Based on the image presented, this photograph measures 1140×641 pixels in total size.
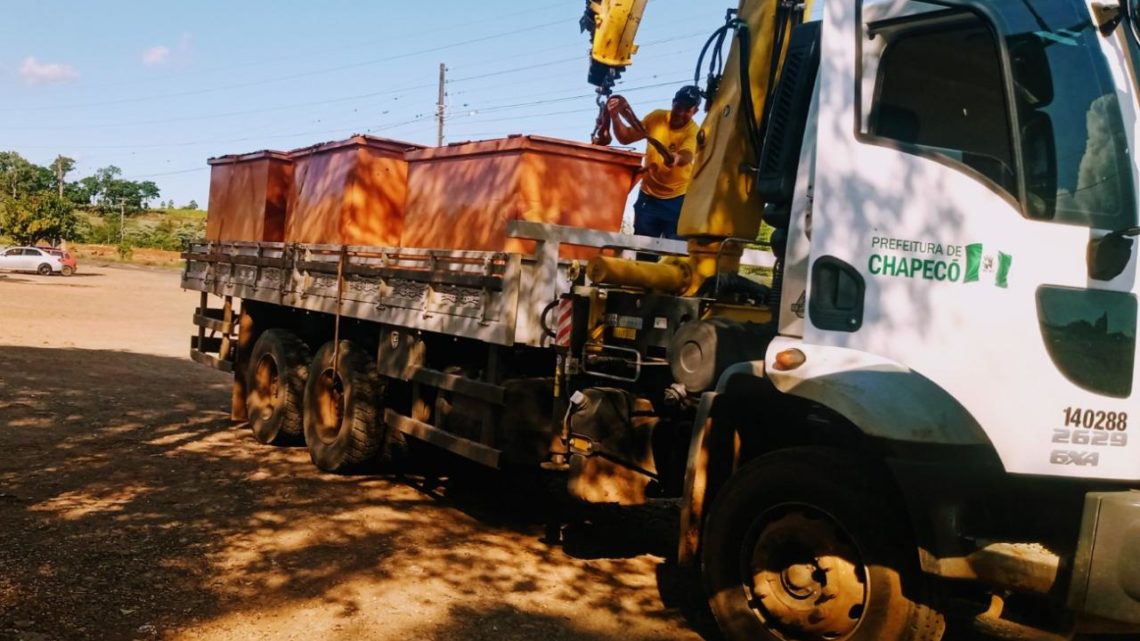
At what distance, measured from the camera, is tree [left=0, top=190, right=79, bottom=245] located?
55875mm

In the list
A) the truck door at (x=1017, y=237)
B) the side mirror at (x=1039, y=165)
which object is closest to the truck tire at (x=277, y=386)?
the truck door at (x=1017, y=237)

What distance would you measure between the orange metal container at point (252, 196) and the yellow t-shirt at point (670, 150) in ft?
13.8

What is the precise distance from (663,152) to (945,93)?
3091 mm

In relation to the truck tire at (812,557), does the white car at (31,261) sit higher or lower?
lower

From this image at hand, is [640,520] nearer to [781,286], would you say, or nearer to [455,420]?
[455,420]

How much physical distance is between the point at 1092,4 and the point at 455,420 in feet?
14.8

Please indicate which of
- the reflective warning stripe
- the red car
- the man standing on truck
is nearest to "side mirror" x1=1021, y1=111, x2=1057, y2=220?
the reflective warning stripe

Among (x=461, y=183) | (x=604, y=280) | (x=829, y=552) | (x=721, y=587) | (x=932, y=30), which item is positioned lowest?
(x=721, y=587)

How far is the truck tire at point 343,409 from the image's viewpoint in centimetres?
776

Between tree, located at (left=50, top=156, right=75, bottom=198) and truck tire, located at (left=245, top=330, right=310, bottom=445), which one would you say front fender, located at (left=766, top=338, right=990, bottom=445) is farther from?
tree, located at (left=50, top=156, right=75, bottom=198)

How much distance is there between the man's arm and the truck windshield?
3.36m

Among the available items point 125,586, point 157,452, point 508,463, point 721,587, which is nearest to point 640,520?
point 508,463

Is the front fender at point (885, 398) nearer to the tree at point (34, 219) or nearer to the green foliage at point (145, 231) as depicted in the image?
the tree at point (34, 219)

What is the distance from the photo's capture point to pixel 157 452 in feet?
27.6
